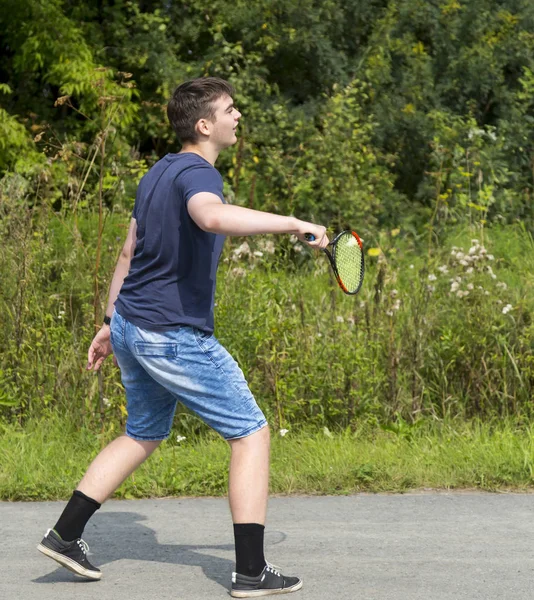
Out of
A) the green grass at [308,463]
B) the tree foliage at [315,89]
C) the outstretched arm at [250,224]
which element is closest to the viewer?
the outstretched arm at [250,224]

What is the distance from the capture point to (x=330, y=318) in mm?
7047

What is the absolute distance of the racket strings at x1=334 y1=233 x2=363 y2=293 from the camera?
13.3 ft

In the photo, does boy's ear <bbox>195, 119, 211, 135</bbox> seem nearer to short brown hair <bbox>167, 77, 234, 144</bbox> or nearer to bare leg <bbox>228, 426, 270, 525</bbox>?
short brown hair <bbox>167, 77, 234, 144</bbox>

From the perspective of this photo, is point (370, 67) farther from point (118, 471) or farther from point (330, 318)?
point (118, 471)

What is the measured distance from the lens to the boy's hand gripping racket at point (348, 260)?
4.02m

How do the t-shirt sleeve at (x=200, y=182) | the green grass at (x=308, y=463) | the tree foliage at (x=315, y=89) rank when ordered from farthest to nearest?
the tree foliage at (x=315, y=89)
the green grass at (x=308, y=463)
the t-shirt sleeve at (x=200, y=182)

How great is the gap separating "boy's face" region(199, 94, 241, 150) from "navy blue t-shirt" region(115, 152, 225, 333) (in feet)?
0.38

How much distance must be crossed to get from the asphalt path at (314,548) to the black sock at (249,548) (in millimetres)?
139

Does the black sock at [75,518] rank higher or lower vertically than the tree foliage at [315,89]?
lower

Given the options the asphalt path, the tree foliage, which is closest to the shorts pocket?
the asphalt path

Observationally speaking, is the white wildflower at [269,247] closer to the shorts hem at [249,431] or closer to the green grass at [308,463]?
the green grass at [308,463]

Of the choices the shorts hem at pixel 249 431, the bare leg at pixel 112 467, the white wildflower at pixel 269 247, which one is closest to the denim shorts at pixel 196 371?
the shorts hem at pixel 249 431

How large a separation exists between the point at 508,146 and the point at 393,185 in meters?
1.25

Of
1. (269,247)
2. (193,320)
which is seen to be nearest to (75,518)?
(193,320)
